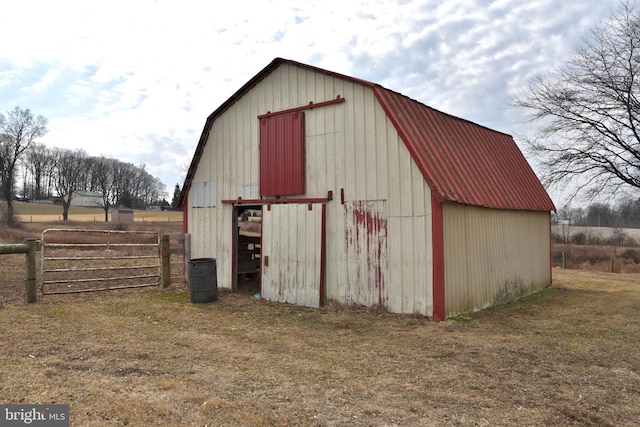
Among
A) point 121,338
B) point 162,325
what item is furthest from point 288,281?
point 121,338

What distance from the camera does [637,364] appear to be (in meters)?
5.77

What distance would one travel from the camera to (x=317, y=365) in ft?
18.2

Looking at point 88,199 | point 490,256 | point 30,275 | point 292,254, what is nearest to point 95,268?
point 30,275

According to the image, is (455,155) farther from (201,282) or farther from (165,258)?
Result: (165,258)

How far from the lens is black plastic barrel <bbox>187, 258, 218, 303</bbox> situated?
32.4 feet

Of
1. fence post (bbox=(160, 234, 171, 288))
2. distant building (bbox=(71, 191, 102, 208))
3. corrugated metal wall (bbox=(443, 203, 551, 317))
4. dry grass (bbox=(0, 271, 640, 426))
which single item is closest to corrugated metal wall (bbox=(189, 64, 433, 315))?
corrugated metal wall (bbox=(443, 203, 551, 317))

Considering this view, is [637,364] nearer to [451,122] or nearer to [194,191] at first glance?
[451,122]

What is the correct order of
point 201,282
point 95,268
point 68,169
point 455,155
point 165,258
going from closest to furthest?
point 455,155 < point 201,282 < point 165,258 < point 95,268 < point 68,169

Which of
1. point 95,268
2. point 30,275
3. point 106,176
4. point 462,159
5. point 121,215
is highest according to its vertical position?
point 106,176

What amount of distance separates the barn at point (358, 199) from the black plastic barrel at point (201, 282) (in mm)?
1232

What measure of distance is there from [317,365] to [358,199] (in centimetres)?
421

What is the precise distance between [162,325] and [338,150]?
482cm

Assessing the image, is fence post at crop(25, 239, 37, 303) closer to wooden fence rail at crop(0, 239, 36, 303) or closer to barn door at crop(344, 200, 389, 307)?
wooden fence rail at crop(0, 239, 36, 303)

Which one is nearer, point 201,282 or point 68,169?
point 201,282
